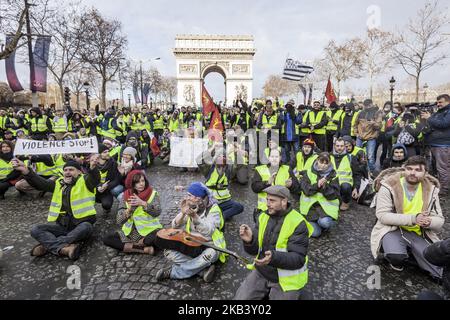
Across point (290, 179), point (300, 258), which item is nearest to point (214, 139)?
point (290, 179)

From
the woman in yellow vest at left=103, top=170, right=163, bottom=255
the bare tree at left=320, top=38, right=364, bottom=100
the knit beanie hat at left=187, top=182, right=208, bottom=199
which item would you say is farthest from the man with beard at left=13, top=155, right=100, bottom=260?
the bare tree at left=320, top=38, right=364, bottom=100

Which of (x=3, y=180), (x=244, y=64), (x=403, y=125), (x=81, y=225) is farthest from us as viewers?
(x=244, y=64)

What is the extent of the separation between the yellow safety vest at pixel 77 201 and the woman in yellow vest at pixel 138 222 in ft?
1.82

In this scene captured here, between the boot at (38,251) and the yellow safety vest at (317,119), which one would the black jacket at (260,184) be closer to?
the boot at (38,251)

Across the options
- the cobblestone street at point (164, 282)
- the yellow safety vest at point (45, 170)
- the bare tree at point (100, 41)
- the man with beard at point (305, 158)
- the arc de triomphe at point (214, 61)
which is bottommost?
the cobblestone street at point (164, 282)

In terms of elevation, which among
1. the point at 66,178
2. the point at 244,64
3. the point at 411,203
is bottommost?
the point at 411,203

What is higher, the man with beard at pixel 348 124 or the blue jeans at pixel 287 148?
the man with beard at pixel 348 124

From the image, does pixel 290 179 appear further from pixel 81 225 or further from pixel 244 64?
pixel 244 64

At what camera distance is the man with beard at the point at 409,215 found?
3.13 metres

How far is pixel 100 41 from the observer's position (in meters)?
18.9

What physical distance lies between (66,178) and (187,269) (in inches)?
82.3

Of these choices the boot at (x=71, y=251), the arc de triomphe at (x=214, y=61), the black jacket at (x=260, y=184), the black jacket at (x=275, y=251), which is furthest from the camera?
the arc de triomphe at (x=214, y=61)

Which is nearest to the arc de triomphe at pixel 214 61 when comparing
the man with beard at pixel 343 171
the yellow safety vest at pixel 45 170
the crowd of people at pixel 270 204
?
the yellow safety vest at pixel 45 170

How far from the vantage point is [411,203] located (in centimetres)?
325
